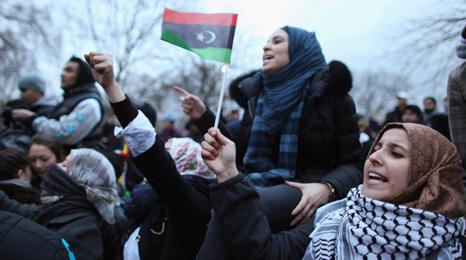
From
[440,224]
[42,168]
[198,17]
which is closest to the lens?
[440,224]

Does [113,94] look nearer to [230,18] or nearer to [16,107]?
[230,18]

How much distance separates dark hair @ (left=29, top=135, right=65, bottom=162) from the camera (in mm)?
3934

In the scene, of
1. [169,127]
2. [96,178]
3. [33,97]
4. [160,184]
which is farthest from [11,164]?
[169,127]

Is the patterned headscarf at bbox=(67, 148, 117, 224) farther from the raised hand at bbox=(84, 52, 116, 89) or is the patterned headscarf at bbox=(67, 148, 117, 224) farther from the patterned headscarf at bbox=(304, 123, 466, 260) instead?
the patterned headscarf at bbox=(304, 123, 466, 260)

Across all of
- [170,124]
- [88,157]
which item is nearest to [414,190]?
[88,157]

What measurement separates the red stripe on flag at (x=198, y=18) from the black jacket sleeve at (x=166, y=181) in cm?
57

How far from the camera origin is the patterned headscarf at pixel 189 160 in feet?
9.39

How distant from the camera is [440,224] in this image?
169cm

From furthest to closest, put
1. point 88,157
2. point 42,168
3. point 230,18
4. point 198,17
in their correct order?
1. point 42,168
2. point 88,157
3. point 198,17
4. point 230,18

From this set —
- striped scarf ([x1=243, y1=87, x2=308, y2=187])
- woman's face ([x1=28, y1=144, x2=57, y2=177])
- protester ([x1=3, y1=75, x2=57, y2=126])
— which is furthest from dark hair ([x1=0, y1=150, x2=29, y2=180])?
striped scarf ([x1=243, y1=87, x2=308, y2=187])

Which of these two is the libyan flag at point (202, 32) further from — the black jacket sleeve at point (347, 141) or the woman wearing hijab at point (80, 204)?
the woman wearing hijab at point (80, 204)

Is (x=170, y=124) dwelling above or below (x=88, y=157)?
below

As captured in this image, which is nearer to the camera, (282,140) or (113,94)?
(113,94)

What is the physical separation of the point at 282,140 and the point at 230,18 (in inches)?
33.4
